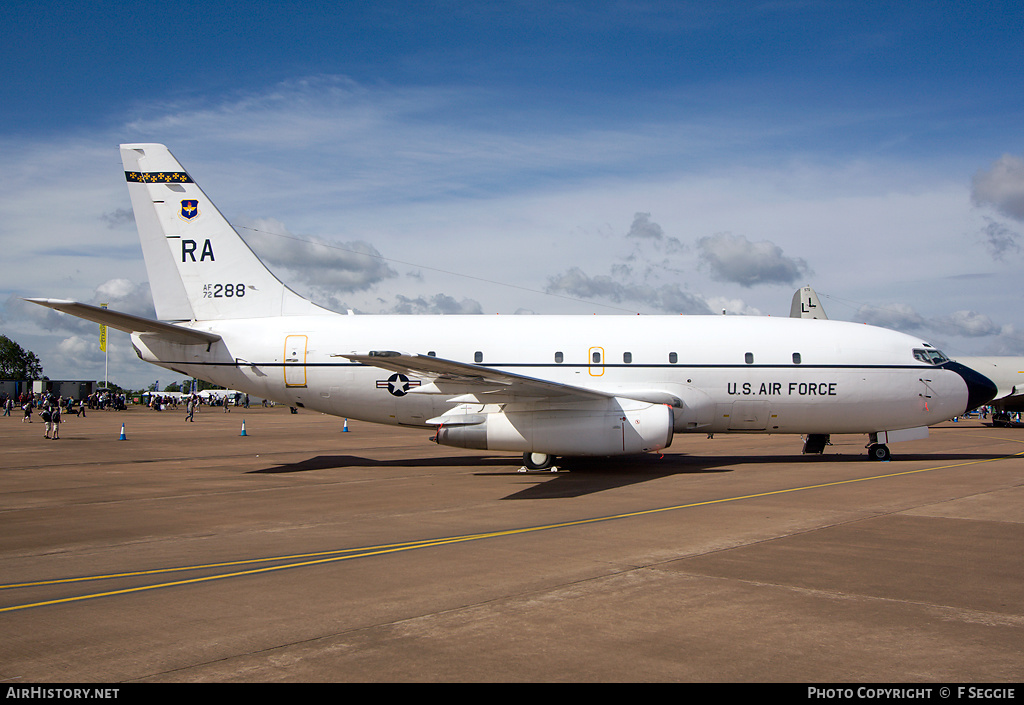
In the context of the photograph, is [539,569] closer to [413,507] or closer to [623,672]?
[623,672]

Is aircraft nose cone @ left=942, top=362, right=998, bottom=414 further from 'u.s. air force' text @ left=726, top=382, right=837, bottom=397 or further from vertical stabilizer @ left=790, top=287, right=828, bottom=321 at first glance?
vertical stabilizer @ left=790, top=287, right=828, bottom=321

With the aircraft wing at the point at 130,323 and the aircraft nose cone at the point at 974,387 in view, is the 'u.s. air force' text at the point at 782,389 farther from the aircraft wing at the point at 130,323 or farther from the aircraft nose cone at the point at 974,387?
the aircraft wing at the point at 130,323

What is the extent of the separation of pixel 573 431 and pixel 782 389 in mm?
5939

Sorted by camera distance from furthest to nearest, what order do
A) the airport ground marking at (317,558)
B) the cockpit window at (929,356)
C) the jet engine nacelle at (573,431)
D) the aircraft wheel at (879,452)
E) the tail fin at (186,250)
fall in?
1. the aircraft wheel at (879,452)
2. the tail fin at (186,250)
3. the cockpit window at (929,356)
4. the jet engine nacelle at (573,431)
5. the airport ground marking at (317,558)

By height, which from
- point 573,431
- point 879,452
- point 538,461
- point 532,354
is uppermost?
point 532,354

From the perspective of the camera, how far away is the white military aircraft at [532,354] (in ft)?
59.9

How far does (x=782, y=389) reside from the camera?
60.0ft

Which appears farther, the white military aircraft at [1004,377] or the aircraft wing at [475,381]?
the white military aircraft at [1004,377]

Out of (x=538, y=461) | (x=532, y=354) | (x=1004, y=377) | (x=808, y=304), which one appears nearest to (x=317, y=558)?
(x=538, y=461)

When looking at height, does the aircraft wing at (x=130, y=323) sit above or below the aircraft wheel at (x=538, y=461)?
above

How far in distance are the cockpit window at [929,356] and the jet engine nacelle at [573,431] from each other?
7673mm

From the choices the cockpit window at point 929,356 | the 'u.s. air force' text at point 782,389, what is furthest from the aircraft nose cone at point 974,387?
the 'u.s. air force' text at point 782,389

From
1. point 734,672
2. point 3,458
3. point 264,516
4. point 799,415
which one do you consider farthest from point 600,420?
point 3,458

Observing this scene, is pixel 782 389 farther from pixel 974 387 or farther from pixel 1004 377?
pixel 1004 377
